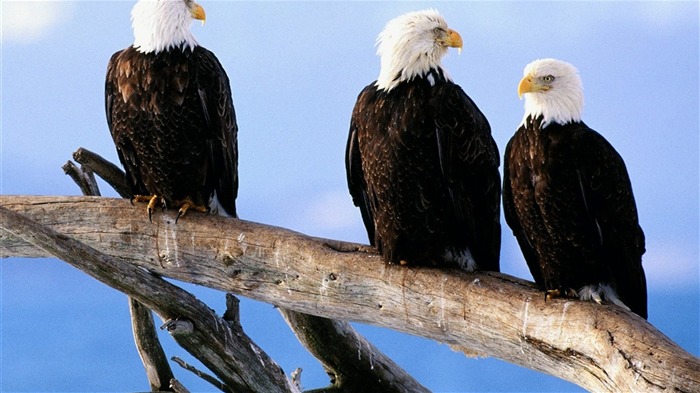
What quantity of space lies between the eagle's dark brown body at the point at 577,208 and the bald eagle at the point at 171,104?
1.60m

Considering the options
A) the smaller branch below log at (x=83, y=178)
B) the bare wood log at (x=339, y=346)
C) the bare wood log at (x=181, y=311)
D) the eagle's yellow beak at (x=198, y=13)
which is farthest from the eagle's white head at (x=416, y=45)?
the smaller branch below log at (x=83, y=178)

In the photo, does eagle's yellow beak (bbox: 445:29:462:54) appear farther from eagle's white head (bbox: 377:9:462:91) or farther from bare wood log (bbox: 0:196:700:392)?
bare wood log (bbox: 0:196:700:392)

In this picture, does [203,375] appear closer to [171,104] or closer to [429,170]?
[171,104]

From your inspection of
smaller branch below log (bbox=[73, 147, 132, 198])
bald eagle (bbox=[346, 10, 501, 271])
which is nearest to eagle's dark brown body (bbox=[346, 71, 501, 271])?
bald eagle (bbox=[346, 10, 501, 271])

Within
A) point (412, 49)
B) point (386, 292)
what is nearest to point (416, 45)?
point (412, 49)

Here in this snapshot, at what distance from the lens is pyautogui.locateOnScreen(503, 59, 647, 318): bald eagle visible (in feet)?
15.3

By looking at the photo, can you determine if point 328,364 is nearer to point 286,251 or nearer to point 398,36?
point 286,251

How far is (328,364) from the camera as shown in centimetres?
636

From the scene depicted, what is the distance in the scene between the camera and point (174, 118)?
211 inches

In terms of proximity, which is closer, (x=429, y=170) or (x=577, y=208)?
(x=577, y=208)

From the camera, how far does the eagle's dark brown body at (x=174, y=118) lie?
5.36 m

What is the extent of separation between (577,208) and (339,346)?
2.12 meters

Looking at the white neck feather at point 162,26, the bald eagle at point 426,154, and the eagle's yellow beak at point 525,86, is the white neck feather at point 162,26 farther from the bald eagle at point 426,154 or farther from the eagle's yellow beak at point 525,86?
the eagle's yellow beak at point 525,86

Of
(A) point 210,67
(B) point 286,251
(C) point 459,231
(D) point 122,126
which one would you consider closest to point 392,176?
(C) point 459,231
